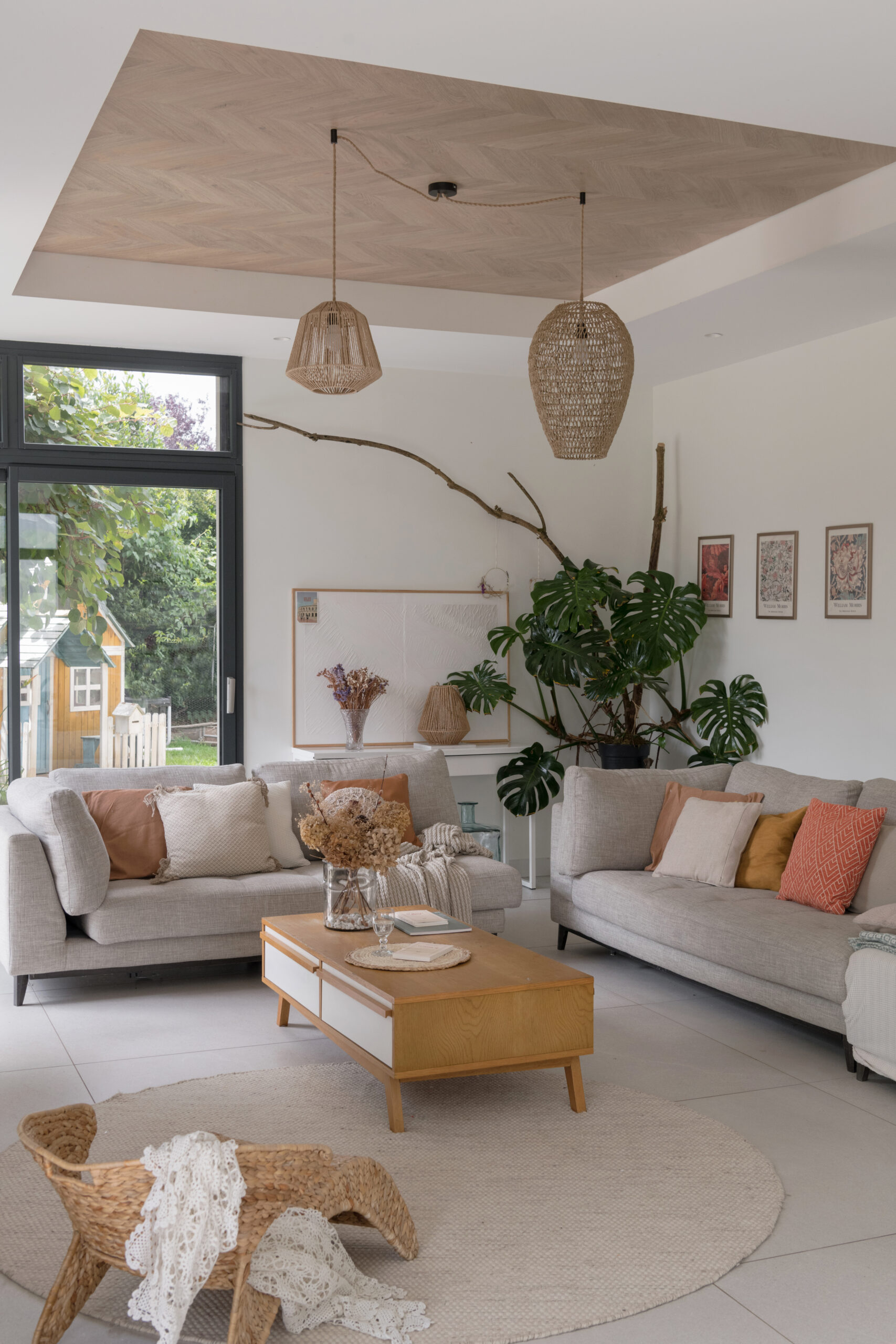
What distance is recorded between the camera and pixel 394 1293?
2.60 metres

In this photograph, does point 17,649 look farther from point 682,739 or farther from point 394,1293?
point 394,1293

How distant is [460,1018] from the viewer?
3496 millimetres

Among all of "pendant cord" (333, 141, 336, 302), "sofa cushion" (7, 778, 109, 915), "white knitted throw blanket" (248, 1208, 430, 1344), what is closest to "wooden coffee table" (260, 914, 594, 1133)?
"white knitted throw blanket" (248, 1208, 430, 1344)

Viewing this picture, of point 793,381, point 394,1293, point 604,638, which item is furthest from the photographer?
point 604,638

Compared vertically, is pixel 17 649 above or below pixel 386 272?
below

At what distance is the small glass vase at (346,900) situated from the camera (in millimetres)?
4215

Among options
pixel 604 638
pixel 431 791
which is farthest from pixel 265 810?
pixel 604 638

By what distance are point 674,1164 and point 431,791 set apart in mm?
2702

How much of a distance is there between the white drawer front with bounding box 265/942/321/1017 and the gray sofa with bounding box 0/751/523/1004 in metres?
0.46

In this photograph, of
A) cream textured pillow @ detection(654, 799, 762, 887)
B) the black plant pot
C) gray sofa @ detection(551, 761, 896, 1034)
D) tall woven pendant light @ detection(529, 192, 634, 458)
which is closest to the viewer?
gray sofa @ detection(551, 761, 896, 1034)

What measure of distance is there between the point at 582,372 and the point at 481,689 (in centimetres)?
254

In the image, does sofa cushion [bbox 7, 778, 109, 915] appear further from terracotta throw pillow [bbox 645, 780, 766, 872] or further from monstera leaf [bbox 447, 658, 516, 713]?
monstera leaf [bbox 447, 658, 516, 713]

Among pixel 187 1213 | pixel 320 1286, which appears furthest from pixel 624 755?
pixel 187 1213

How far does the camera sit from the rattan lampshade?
4371 mm
